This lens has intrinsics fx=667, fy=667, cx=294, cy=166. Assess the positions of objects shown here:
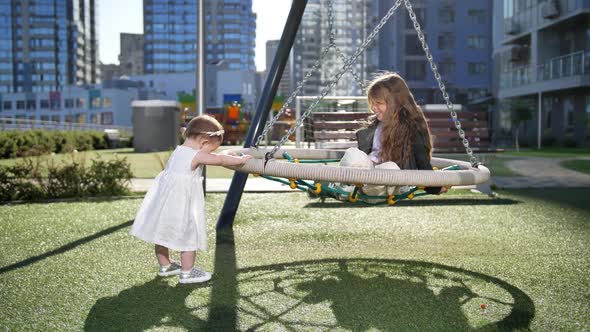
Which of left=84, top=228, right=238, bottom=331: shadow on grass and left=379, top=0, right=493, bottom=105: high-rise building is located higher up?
left=379, top=0, right=493, bottom=105: high-rise building

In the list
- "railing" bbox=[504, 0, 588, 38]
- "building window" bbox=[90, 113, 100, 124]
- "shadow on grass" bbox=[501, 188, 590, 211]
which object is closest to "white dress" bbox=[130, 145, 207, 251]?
"shadow on grass" bbox=[501, 188, 590, 211]

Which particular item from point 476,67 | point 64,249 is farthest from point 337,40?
point 64,249

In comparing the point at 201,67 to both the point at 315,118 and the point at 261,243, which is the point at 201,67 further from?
the point at 261,243

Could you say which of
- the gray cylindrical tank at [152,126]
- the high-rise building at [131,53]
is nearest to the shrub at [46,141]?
the gray cylindrical tank at [152,126]

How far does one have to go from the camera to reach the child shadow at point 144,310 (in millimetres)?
3008

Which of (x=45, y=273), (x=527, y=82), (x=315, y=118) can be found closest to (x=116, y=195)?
(x=315, y=118)

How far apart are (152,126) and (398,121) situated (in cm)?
1766

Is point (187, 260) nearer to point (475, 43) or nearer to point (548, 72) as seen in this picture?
point (548, 72)

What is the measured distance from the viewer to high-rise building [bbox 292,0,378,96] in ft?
251

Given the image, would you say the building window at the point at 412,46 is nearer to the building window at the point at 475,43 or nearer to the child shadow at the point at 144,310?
the building window at the point at 475,43

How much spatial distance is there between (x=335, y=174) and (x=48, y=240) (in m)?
2.96

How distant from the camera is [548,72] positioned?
2747cm

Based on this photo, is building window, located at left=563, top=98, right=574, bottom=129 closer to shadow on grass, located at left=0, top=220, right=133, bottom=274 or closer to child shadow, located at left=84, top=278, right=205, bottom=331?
shadow on grass, located at left=0, top=220, right=133, bottom=274

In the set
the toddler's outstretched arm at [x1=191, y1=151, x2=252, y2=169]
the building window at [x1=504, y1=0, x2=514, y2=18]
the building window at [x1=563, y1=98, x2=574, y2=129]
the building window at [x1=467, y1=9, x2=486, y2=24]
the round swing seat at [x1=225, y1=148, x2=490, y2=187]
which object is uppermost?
the building window at [x1=467, y1=9, x2=486, y2=24]
